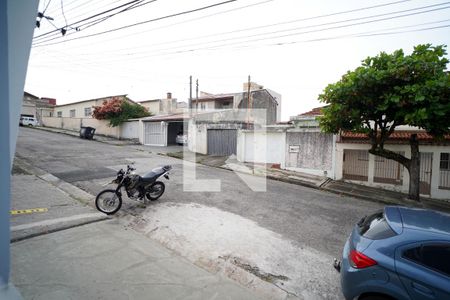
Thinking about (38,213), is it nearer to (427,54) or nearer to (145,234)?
(145,234)

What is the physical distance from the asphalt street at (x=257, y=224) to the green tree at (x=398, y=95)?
3067mm

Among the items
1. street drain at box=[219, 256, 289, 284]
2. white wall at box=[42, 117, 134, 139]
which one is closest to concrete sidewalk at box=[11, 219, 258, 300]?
street drain at box=[219, 256, 289, 284]

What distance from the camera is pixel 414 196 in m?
10.6

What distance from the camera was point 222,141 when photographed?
18172 millimetres

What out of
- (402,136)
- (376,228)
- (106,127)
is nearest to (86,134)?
(106,127)

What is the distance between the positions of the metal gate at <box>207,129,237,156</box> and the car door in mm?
14667

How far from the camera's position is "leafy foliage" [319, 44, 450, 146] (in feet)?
27.9

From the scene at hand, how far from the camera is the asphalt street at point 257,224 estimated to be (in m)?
4.60

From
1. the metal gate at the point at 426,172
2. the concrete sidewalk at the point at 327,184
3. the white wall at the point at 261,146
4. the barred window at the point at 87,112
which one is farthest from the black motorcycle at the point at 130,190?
the barred window at the point at 87,112

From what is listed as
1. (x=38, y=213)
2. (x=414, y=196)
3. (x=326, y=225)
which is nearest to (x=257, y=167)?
(x=414, y=196)

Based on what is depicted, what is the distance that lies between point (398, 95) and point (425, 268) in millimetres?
7725

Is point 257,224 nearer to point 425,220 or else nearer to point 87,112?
point 425,220

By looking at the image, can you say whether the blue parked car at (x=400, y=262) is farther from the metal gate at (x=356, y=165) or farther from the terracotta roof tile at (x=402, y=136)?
the metal gate at (x=356, y=165)

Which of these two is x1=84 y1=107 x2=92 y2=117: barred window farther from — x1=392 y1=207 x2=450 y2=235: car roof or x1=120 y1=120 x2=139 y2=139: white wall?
x1=392 y1=207 x2=450 y2=235: car roof
